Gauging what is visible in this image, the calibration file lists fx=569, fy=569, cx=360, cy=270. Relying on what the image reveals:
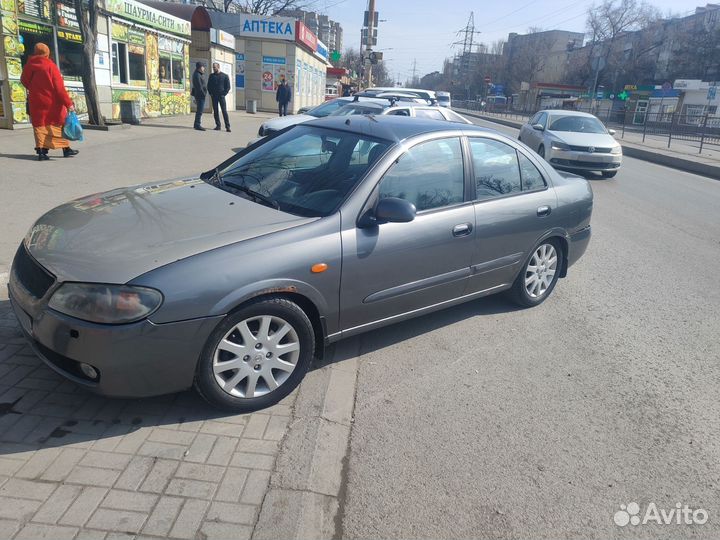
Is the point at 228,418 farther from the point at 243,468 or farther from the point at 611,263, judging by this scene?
the point at 611,263

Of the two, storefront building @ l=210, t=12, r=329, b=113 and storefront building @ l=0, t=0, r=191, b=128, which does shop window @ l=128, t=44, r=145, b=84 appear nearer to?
storefront building @ l=0, t=0, r=191, b=128

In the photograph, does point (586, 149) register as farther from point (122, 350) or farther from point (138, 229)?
point (122, 350)

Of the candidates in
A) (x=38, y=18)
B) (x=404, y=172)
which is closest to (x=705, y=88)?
(x=38, y=18)

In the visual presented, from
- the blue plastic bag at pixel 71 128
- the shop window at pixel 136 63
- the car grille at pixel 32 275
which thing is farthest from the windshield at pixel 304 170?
the shop window at pixel 136 63

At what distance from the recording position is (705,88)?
2201 inches

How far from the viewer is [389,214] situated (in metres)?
3.55

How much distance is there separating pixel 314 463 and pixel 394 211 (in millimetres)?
1568

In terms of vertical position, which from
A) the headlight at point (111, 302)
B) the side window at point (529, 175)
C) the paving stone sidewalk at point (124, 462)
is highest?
the side window at point (529, 175)

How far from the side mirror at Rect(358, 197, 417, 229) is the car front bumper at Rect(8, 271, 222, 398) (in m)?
1.16

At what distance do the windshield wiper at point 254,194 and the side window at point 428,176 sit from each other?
71 cm

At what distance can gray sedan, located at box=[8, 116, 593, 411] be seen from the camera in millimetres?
2844

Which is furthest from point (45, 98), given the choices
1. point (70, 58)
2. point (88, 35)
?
point (70, 58)

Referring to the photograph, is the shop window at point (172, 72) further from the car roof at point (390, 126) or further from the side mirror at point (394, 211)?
the side mirror at point (394, 211)

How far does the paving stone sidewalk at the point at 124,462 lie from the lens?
237 centimetres
